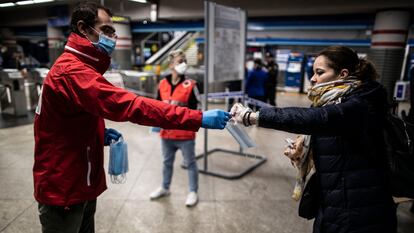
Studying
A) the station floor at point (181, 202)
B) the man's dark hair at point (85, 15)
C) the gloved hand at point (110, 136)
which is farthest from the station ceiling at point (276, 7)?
the man's dark hair at point (85, 15)

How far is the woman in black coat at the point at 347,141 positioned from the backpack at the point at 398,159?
33mm

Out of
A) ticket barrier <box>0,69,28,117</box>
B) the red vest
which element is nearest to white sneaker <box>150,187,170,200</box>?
the red vest

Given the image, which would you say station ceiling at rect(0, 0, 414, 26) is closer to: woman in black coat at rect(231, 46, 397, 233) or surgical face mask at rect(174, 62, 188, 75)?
surgical face mask at rect(174, 62, 188, 75)

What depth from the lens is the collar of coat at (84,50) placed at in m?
1.39

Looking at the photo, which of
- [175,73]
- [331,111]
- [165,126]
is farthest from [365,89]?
[175,73]

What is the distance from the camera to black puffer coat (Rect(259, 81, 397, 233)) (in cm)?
122

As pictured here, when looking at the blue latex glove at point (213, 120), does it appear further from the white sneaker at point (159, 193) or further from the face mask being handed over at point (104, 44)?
the white sneaker at point (159, 193)

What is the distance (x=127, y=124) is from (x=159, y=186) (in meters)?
3.62

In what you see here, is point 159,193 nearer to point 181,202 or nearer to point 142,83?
point 181,202

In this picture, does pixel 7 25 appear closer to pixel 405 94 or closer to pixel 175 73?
pixel 175 73

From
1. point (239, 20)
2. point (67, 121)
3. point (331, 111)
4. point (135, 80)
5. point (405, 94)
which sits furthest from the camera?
point (405, 94)

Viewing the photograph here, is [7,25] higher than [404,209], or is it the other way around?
[7,25]

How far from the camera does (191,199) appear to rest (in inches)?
127

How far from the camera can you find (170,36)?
60.6 feet
